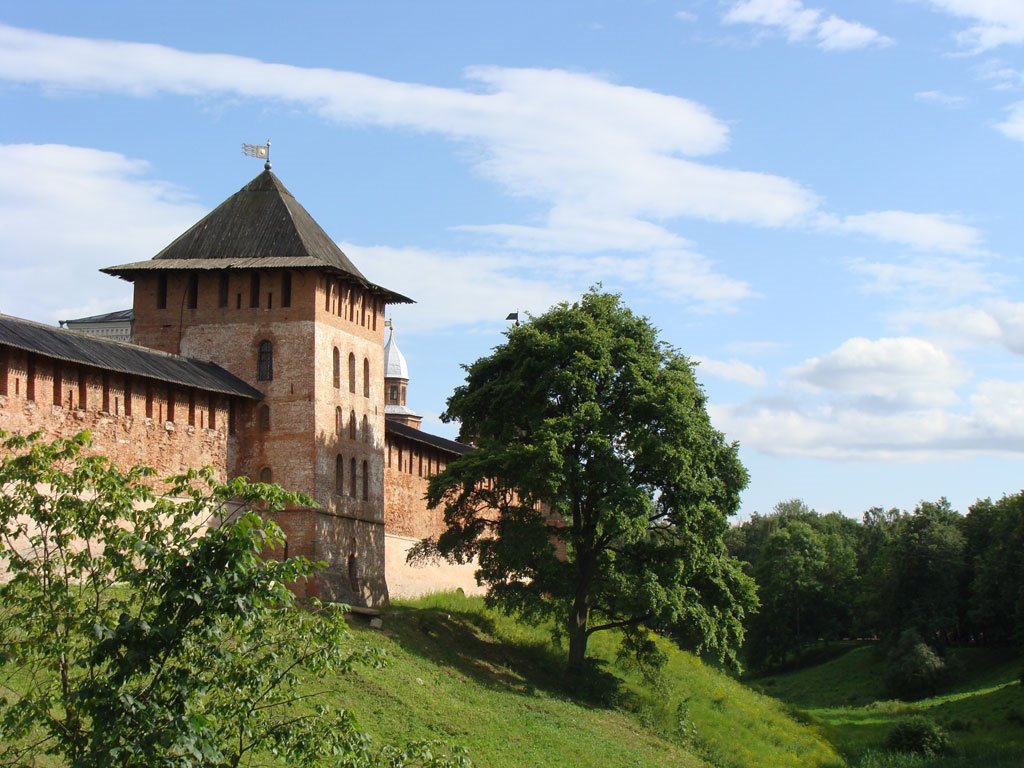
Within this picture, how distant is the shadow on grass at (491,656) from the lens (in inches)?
1304

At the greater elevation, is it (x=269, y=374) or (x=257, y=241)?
(x=257, y=241)

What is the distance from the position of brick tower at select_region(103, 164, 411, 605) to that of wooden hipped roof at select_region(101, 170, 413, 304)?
0.04 metres

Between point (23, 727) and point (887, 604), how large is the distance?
47005mm

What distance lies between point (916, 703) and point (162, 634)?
40684 millimetres

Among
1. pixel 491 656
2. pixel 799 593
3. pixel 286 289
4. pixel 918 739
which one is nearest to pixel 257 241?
pixel 286 289

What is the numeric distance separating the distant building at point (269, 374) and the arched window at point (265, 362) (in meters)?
0.03

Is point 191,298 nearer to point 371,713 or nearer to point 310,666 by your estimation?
point 371,713

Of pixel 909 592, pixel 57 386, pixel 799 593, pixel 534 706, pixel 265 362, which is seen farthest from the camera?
pixel 799 593

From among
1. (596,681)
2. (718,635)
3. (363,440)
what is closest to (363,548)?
(363,440)

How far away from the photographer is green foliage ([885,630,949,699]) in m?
50.1

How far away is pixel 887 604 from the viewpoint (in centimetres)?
5562

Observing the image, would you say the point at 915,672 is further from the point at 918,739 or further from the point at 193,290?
the point at 193,290

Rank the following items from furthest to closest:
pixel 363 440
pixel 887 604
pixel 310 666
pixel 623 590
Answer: pixel 887 604 → pixel 363 440 → pixel 623 590 → pixel 310 666

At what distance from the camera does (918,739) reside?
38812 mm
